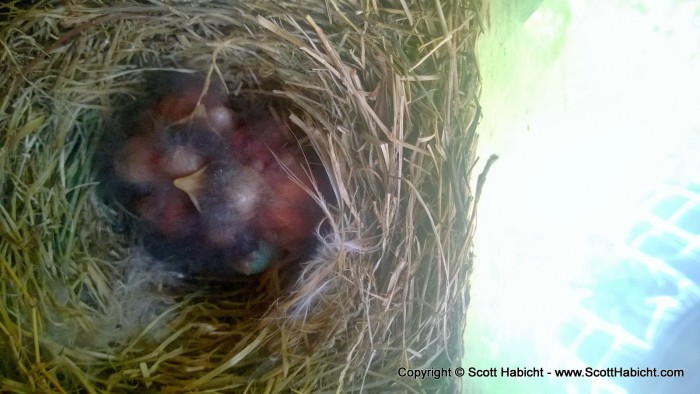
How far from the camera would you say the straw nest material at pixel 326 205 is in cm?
78

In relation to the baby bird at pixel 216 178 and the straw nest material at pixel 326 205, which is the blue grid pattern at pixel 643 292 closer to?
the straw nest material at pixel 326 205

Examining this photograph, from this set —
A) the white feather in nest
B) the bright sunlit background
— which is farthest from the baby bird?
the bright sunlit background

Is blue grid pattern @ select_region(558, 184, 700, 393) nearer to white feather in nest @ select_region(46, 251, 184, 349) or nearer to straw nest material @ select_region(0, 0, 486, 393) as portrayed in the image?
straw nest material @ select_region(0, 0, 486, 393)

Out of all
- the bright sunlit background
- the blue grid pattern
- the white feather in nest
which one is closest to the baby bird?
the white feather in nest

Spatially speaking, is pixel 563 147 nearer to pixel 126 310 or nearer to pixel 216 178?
pixel 216 178

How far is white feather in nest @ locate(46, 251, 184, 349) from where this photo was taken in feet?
2.71

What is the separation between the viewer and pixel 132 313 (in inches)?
35.3

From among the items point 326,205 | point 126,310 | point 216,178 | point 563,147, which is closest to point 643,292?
point 563,147

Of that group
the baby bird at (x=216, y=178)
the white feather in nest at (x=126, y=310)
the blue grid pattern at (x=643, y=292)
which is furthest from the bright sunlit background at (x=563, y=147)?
the white feather in nest at (x=126, y=310)

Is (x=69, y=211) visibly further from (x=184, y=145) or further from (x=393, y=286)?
(x=393, y=286)

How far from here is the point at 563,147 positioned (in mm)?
735

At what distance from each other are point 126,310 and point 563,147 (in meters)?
0.72

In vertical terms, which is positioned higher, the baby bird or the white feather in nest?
the baby bird

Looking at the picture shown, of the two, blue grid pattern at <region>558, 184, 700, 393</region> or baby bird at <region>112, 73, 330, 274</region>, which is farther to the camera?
baby bird at <region>112, 73, 330, 274</region>
